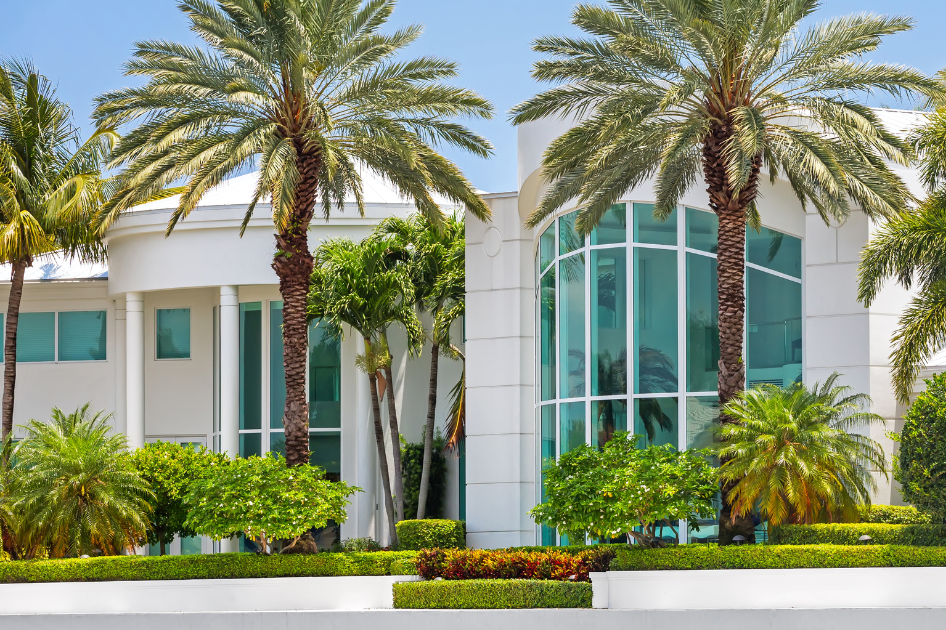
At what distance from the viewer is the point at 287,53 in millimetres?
19703

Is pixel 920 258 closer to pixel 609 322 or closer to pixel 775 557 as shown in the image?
pixel 775 557

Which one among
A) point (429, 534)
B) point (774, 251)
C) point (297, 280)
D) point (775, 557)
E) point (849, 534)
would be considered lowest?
point (429, 534)

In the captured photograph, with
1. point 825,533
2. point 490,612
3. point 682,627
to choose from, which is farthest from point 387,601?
point 825,533

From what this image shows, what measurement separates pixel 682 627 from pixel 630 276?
315 inches

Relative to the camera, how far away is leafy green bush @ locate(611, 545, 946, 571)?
52.1 ft

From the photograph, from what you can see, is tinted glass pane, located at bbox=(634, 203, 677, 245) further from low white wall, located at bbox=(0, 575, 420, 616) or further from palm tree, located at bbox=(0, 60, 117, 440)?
palm tree, located at bbox=(0, 60, 117, 440)

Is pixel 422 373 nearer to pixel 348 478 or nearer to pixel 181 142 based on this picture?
pixel 348 478

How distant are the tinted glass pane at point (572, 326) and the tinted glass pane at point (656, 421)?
132 cm

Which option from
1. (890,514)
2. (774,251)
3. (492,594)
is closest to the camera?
(492,594)

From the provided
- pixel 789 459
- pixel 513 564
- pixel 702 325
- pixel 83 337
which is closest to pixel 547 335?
pixel 702 325

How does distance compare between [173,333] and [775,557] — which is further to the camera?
[173,333]

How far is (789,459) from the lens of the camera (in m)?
16.8

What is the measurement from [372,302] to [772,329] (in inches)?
367

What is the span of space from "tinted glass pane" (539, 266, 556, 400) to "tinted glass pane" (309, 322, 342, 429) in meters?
7.34
